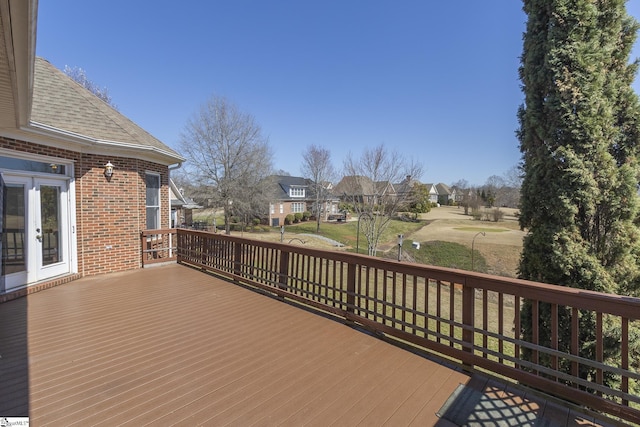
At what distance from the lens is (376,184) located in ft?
51.3

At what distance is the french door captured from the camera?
4561 millimetres

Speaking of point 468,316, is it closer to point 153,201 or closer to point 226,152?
point 153,201

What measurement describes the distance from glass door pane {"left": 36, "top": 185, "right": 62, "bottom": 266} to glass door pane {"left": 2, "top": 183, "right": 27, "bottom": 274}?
30 centimetres

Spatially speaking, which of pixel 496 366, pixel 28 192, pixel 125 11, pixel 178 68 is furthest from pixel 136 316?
pixel 178 68

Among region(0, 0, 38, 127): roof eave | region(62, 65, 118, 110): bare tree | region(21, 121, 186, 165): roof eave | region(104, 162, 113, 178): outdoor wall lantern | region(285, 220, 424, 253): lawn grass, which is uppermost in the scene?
region(62, 65, 118, 110): bare tree

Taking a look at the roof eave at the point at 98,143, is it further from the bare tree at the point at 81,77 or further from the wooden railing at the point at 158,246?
the bare tree at the point at 81,77

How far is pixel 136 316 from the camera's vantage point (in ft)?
12.8

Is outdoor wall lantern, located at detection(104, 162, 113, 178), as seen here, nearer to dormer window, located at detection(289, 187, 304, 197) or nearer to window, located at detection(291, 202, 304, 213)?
window, located at detection(291, 202, 304, 213)

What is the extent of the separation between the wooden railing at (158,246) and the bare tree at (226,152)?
13884 millimetres

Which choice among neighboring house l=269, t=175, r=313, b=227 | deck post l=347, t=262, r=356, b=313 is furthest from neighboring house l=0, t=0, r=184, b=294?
neighboring house l=269, t=175, r=313, b=227

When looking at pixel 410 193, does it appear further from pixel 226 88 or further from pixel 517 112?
pixel 226 88

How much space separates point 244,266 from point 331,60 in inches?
414

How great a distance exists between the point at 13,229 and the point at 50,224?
68 centimetres

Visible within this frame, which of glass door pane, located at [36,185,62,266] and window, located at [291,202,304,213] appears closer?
glass door pane, located at [36,185,62,266]
